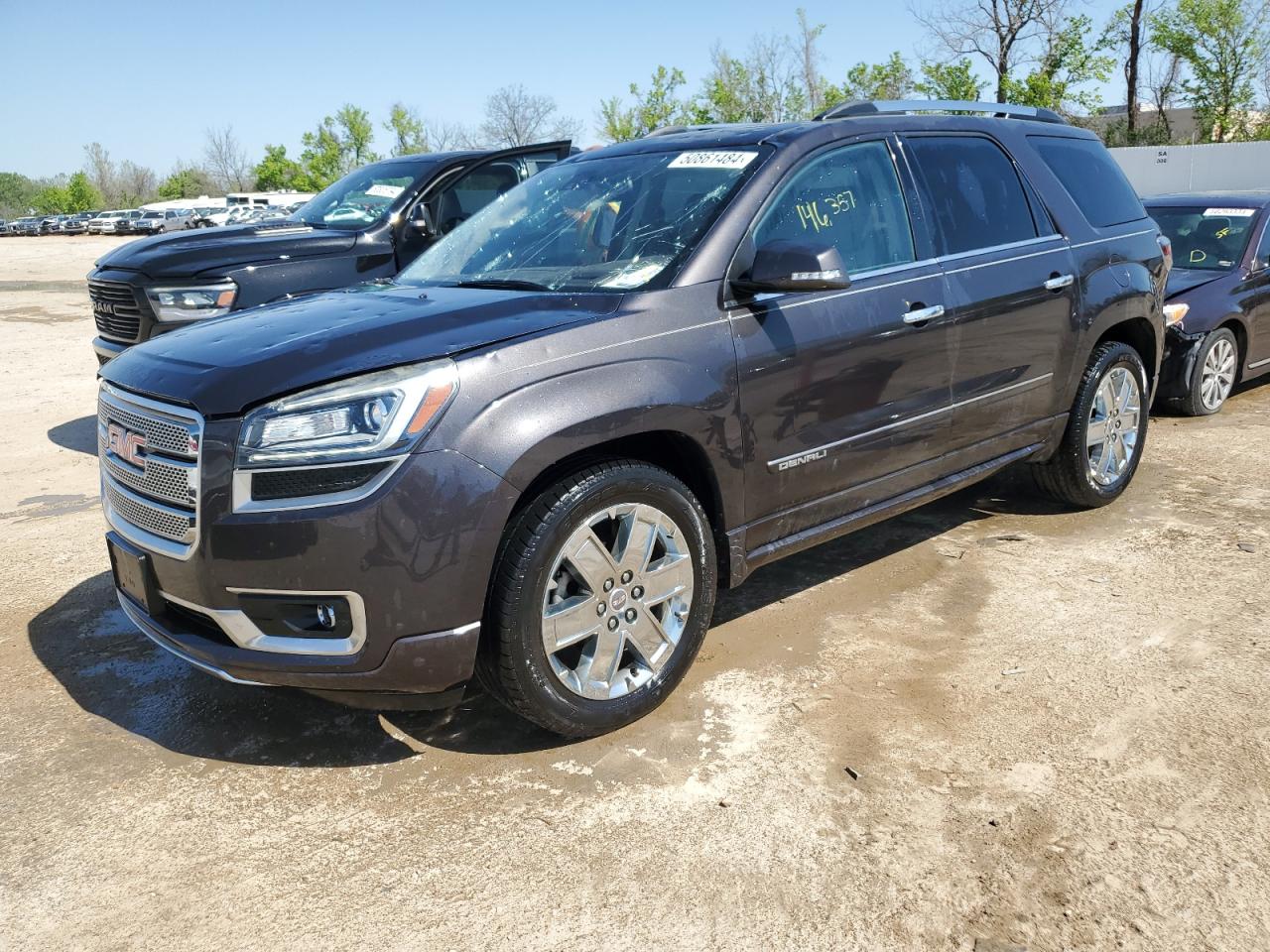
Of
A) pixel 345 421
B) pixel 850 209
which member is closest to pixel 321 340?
pixel 345 421

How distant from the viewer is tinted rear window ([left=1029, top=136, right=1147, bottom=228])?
5.06 m

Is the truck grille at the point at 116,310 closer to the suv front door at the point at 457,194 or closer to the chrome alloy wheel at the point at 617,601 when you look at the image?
the suv front door at the point at 457,194

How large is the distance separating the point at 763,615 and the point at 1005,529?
1624 millimetres

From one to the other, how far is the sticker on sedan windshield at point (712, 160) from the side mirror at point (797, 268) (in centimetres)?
48

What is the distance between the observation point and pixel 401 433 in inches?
110

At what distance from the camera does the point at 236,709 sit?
3.62 meters

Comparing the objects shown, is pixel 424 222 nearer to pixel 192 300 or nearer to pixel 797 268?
pixel 192 300

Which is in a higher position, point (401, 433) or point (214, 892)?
point (401, 433)

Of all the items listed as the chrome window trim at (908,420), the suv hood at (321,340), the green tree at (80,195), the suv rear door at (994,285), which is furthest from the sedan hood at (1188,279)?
the green tree at (80,195)

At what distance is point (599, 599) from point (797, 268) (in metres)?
1.22

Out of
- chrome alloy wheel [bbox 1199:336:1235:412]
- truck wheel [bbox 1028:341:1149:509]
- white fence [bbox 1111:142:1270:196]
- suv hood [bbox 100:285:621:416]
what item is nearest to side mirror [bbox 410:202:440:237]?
suv hood [bbox 100:285:621:416]

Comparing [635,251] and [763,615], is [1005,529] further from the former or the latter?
[635,251]

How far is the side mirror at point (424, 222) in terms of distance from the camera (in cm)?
743

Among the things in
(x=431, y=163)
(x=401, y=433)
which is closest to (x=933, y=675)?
(x=401, y=433)
